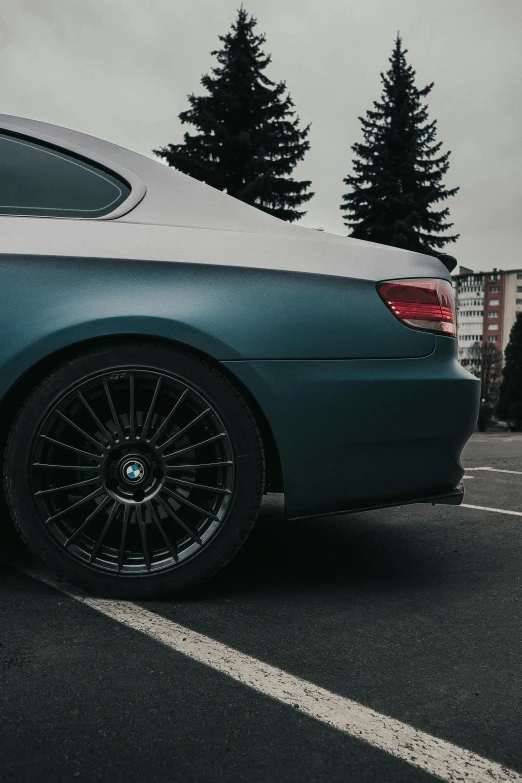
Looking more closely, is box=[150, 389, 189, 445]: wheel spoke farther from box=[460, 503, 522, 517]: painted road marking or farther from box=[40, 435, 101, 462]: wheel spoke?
box=[460, 503, 522, 517]: painted road marking

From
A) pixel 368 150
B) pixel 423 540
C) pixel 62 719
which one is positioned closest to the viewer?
pixel 62 719

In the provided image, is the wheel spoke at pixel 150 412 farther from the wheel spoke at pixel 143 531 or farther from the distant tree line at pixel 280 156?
the distant tree line at pixel 280 156

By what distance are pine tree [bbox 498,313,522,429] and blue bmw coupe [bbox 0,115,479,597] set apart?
74053 millimetres

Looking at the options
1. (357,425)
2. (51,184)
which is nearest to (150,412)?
(357,425)

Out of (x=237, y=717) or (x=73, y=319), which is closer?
(x=237, y=717)

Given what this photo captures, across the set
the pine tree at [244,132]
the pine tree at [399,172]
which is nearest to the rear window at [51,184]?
the pine tree at [244,132]

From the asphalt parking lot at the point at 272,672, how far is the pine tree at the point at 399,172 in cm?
2781

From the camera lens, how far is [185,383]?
2.55m

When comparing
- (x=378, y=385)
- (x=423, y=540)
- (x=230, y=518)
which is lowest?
(x=423, y=540)

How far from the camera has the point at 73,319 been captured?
8.12ft

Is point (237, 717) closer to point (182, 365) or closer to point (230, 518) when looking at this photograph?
point (230, 518)

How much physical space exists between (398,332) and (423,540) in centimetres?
145

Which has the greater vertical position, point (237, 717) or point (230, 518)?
point (230, 518)

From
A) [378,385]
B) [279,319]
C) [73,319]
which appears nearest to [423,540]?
[378,385]
